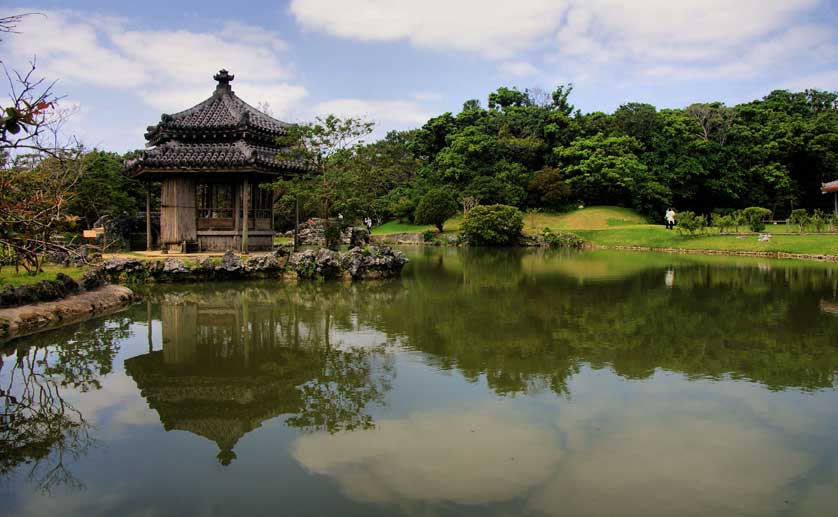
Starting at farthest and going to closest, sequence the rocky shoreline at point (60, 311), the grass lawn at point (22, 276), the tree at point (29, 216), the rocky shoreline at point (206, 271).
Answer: the rocky shoreline at point (206, 271) → the grass lawn at point (22, 276) → the rocky shoreline at point (60, 311) → the tree at point (29, 216)

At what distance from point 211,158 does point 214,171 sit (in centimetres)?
43

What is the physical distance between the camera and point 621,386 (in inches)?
241

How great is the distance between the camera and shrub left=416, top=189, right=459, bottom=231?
42062 mm

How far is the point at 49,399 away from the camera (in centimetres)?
584

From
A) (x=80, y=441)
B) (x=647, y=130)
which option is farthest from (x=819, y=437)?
(x=647, y=130)

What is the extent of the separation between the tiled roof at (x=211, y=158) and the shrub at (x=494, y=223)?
66.2ft

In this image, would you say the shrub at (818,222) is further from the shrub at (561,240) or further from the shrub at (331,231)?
the shrub at (331,231)

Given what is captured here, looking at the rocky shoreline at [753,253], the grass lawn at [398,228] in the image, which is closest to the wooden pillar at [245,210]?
the rocky shoreline at [753,253]

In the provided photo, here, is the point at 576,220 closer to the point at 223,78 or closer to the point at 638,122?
the point at 638,122

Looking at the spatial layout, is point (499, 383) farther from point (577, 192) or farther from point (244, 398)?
point (577, 192)

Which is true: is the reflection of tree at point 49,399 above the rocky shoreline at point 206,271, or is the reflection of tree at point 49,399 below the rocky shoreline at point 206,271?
below

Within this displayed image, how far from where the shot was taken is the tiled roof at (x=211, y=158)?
59.1 ft

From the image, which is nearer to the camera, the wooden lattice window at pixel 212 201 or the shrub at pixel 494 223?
the wooden lattice window at pixel 212 201

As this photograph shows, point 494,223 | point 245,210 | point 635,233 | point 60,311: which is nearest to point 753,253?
point 635,233
